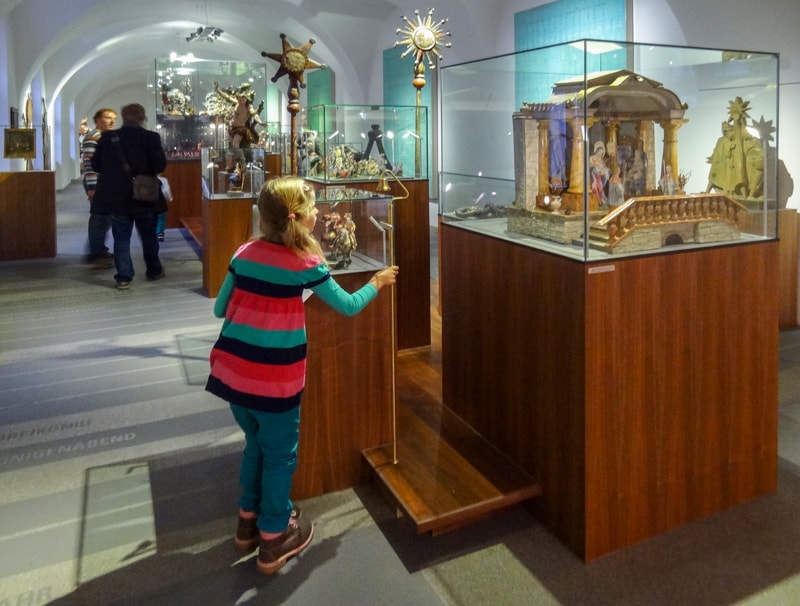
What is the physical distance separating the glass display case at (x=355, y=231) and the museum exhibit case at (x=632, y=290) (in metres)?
0.36

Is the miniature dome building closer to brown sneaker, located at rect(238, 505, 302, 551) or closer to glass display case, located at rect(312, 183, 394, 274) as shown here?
glass display case, located at rect(312, 183, 394, 274)

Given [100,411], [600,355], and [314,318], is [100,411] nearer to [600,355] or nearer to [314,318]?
[314,318]

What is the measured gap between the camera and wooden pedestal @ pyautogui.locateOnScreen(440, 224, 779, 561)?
247 centimetres

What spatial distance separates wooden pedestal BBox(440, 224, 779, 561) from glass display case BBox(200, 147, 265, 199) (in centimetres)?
393

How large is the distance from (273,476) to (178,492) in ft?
2.59

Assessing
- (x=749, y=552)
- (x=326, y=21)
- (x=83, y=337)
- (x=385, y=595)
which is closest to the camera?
(x=385, y=595)

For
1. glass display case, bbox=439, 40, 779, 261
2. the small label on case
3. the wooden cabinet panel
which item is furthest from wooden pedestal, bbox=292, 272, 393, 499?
the wooden cabinet panel

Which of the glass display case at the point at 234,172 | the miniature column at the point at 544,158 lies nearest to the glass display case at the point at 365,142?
the glass display case at the point at 234,172

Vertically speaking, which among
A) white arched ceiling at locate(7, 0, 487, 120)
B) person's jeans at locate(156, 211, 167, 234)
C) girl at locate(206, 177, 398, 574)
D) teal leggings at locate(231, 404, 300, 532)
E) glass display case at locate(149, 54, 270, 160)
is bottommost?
teal leggings at locate(231, 404, 300, 532)

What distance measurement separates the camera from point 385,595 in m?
2.35

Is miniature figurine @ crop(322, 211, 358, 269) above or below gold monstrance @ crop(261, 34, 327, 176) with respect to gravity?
below

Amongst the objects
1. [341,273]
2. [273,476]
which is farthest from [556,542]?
[341,273]

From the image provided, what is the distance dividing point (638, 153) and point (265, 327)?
151cm

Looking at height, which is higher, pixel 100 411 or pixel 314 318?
pixel 314 318
